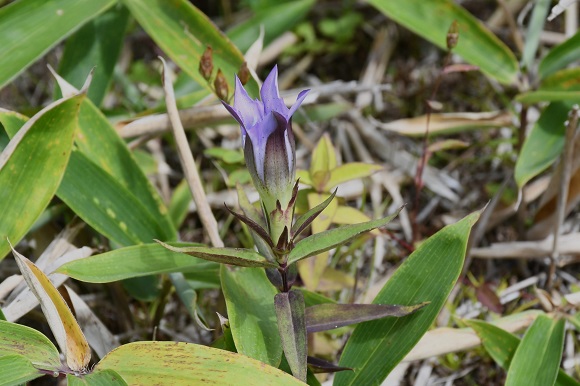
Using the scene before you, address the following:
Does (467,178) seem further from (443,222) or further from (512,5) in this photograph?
(512,5)

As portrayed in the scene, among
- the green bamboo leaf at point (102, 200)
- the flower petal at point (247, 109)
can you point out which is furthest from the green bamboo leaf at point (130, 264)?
the flower petal at point (247, 109)

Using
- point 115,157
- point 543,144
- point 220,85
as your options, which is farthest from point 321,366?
point 543,144

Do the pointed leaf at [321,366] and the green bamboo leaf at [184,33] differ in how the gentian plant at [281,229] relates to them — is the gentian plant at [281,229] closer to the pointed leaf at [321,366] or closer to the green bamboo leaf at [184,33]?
the pointed leaf at [321,366]

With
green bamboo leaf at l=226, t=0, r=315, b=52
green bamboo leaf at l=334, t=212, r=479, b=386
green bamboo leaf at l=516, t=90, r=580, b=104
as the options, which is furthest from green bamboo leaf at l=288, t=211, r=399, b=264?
green bamboo leaf at l=226, t=0, r=315, b=52

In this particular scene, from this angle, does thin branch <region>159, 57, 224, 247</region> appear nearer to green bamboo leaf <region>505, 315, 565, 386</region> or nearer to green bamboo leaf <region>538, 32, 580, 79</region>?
green bamboo leaf <region>505, 315, 565, 386</region>

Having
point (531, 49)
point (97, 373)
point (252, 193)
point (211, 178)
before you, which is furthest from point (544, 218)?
point (97, 373)

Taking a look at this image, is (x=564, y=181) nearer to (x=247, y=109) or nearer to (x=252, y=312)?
(x=252, y=312)
